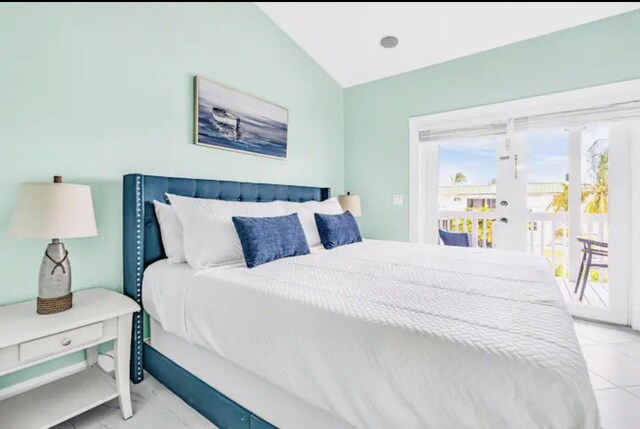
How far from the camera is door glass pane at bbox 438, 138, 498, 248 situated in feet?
11.0

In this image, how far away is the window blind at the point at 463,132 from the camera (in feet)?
10.4

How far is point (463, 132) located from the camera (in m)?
3.32

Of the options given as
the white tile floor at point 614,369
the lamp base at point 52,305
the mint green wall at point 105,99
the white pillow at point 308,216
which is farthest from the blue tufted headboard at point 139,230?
the white tile floor at point 614,369

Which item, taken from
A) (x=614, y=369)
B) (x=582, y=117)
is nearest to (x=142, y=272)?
(x=614, y=369)

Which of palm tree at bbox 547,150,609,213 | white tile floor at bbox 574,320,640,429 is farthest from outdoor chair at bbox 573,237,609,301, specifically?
white tile floor at bbox 574,320,640,429

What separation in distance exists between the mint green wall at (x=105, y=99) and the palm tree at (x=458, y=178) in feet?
7.10

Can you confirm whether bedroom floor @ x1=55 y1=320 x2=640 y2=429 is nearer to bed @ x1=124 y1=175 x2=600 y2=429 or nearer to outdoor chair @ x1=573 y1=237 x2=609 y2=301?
bed @ x1=124 y1=175 x2=600 y2=429

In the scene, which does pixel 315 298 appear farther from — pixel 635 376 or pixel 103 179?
pixel 635 376

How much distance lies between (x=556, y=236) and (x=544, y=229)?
0.13 m

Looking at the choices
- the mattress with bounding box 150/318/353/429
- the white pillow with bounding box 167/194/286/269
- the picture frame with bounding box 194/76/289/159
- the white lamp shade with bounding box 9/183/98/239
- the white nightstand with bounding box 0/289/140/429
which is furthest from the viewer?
the picture frame with bounding box 194/76/289/159

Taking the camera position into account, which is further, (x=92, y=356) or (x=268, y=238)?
(x=268, y=238)

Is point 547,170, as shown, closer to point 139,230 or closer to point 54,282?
point 139,230

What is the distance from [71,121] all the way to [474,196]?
3.53m

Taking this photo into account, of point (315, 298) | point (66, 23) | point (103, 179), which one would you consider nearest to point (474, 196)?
point (315, 298)
